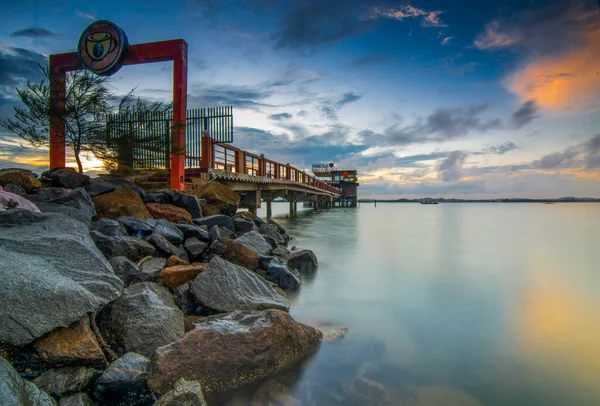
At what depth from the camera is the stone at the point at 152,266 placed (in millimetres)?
4429

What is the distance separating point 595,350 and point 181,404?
195 inches

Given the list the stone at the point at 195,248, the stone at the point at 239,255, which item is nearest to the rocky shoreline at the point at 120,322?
the stone at the point at 195,248

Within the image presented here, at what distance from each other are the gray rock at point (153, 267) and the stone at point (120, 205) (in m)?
2.07

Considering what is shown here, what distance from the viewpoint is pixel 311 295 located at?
249 inches

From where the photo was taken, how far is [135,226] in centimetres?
584

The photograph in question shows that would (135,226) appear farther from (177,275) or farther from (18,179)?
(18,179)

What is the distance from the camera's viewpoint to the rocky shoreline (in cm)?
248

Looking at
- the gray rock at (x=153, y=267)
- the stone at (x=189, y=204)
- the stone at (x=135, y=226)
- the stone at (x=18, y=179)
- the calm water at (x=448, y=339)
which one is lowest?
the calm water at (x=448, y=339)

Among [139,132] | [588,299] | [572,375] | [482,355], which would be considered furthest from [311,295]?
[139,132]

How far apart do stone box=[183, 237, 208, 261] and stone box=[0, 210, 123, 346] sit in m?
1.95

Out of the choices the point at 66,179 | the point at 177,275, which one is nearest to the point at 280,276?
the point at 177,275

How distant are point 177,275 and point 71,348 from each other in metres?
1.85

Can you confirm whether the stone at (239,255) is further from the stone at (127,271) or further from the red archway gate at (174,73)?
the red archway gate at (174,73)

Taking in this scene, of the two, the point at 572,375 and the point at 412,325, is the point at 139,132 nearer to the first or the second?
the point at 412,325
